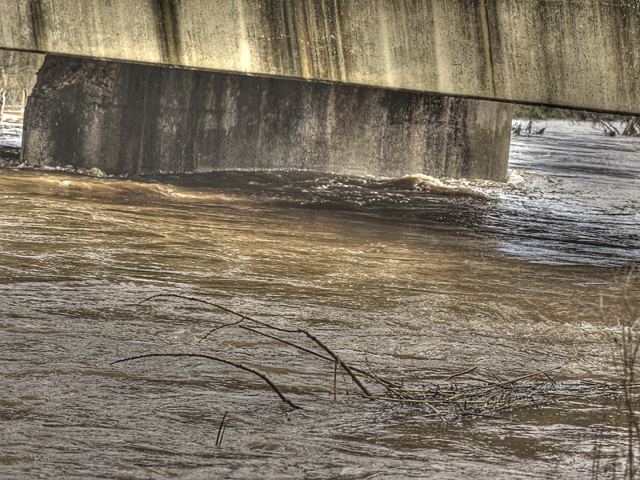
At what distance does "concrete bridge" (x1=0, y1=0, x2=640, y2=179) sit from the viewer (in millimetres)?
7172

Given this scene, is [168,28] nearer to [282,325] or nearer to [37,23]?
[37,23]

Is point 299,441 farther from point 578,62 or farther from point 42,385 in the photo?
point 578,62

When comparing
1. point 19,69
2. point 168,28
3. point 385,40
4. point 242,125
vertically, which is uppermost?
point 19,69

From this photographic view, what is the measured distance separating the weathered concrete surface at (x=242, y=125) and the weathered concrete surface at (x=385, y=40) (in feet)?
6.21

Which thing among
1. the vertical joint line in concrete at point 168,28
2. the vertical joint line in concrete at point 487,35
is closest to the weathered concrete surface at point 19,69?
the vertical joint line in concrete at point 168,28

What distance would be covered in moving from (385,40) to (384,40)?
0.01m

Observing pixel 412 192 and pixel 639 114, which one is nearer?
pixel 639 114

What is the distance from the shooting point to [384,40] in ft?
25.3

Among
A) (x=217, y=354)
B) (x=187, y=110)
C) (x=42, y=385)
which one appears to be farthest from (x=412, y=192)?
(x=42, y=385)

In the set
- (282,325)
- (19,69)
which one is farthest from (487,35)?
(19,69)

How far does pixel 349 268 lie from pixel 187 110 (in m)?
5.72

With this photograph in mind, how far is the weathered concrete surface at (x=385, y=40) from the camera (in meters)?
7.17

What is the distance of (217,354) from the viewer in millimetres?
4066

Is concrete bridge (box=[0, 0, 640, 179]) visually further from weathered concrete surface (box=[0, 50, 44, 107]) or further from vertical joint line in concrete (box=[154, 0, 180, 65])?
weathered concrete surface (box=[0, 50, 44, 107])
